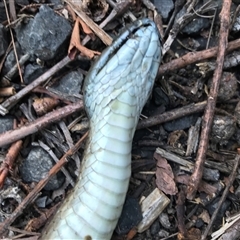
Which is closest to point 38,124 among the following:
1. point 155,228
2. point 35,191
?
point 35,191

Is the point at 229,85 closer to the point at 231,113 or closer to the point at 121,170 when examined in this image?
the point at 231,113

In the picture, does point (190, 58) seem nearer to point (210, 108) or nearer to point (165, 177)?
point (210, 108)

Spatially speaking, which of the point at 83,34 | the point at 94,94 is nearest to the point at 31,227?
the point at 94,94

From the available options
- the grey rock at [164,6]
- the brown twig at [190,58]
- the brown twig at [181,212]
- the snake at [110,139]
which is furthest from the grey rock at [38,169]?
the grey rock at [164,6]

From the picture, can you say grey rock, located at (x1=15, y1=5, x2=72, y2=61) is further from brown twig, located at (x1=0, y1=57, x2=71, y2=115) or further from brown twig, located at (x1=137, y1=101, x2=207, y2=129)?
brown twig, located at (x1=137, y1=101, x2=207, y2=129)

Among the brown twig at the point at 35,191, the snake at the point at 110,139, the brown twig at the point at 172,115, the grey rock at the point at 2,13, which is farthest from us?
the grey rock at the point at 2,13

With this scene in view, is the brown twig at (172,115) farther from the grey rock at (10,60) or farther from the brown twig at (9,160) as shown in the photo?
the grey rock at (10,60)

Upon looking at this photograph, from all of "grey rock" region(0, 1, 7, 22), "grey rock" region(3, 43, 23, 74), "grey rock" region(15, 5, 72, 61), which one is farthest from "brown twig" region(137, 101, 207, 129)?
"grey rock" region(0, 1, 7, 22)
